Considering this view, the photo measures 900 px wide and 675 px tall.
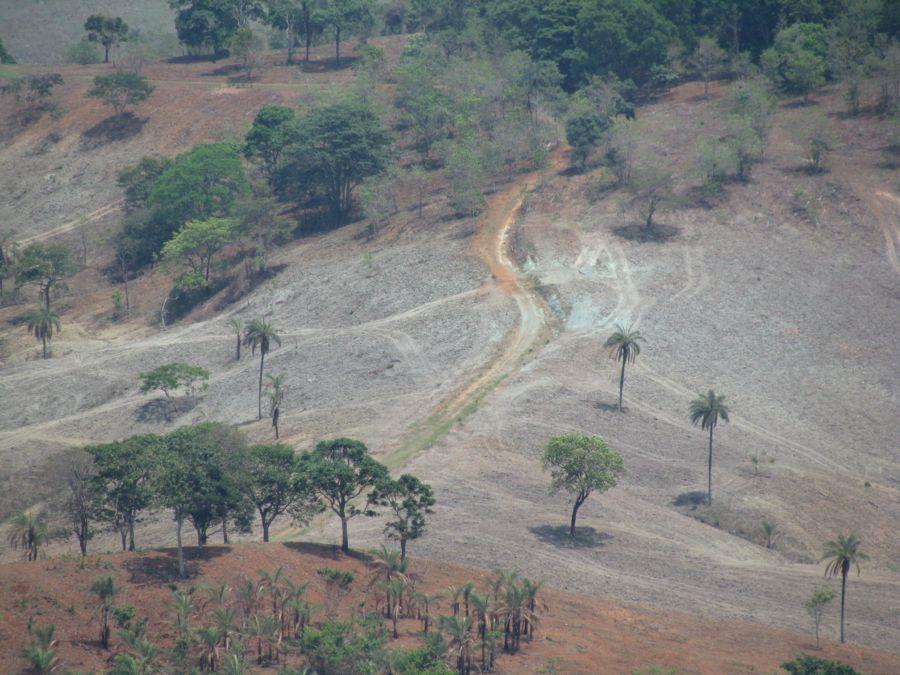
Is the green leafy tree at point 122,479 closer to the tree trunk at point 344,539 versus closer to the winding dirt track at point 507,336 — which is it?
the tree trunk at point 344,539

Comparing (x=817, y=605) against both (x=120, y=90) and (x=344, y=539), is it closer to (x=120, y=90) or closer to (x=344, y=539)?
(x=344, y=539)

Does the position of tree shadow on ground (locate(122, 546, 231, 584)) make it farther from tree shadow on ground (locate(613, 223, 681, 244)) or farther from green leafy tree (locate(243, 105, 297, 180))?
green leafy tree (locate(243, 105, 297, 180))

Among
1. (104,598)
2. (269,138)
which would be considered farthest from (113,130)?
(104,598)

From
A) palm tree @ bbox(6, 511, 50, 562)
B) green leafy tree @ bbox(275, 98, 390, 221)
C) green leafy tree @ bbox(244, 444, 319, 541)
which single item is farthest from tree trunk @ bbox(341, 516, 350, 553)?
green leafy tree @ bbox(275, 98, 390, 221)

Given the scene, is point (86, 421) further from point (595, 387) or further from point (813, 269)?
point (813, 269)

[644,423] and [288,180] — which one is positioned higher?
[288,180]

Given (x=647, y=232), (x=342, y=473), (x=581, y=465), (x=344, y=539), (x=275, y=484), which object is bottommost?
(x=344, y=539)

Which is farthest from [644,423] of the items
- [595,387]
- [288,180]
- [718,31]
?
[718,31]

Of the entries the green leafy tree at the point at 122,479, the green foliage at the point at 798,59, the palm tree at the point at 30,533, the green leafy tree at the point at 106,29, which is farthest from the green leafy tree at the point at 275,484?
the green leafy tree at the point at 106,29
